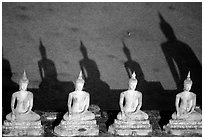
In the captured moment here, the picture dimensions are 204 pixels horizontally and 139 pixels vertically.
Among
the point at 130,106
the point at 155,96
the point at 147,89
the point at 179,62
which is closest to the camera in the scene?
the point at 130,106

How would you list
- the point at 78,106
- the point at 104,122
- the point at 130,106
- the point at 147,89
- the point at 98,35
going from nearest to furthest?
the point at 78,106, the point at 130,106, the point at 104,122, the point at 147,89, the point at 98,35

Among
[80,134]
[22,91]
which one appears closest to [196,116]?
[80,134]

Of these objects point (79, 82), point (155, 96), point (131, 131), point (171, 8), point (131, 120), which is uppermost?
point (171, 8)

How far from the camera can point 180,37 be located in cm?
1658

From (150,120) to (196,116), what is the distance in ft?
3.61

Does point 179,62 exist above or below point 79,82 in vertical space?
above

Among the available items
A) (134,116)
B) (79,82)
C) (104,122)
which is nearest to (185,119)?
(134,116)

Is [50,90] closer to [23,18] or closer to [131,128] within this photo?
[131,128]

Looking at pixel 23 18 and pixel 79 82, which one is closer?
pixel 79 82

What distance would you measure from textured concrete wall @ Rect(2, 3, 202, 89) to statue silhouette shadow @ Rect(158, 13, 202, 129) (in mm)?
172

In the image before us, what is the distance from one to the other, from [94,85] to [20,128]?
3604 millimetres

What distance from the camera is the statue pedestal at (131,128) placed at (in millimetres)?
10227

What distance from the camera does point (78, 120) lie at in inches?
399

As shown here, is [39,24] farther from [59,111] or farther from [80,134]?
[80,134]
